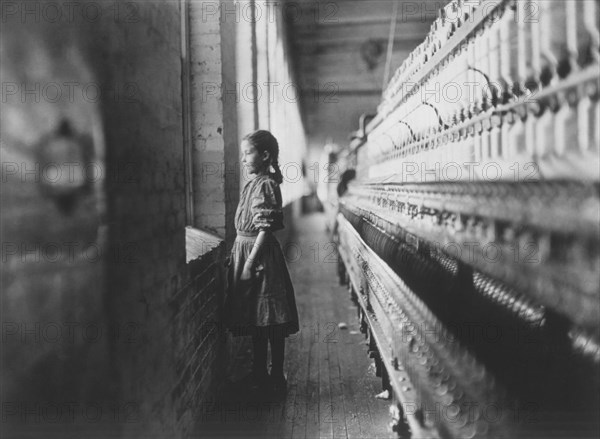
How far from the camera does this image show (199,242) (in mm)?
3160

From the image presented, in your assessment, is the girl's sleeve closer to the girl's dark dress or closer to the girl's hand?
the girl's dark dress

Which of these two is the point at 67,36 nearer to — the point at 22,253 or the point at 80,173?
the point at 80,173

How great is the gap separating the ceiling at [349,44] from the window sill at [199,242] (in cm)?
527

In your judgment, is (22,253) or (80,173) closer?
(22,253)

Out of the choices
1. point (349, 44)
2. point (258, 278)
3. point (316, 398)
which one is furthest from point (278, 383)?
point (349, 44)

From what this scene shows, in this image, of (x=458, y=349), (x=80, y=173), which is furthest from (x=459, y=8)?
(x=80, y=173)

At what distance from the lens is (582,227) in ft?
3.03

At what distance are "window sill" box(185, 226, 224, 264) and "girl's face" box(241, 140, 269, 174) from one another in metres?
0.53

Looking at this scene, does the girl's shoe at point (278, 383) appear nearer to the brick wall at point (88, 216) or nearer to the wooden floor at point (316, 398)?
the wooden floor at point (316, 398)

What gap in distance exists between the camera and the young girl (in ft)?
9.23

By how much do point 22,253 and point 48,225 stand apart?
0.10 meters

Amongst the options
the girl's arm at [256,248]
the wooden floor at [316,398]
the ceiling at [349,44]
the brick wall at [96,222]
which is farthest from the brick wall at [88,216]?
A: the ceiling at [349,44]

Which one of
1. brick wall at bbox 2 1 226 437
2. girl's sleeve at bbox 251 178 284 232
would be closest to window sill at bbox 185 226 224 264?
girl's sleeve at bbox 251 178 284 232

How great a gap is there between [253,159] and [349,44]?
31.6ft
